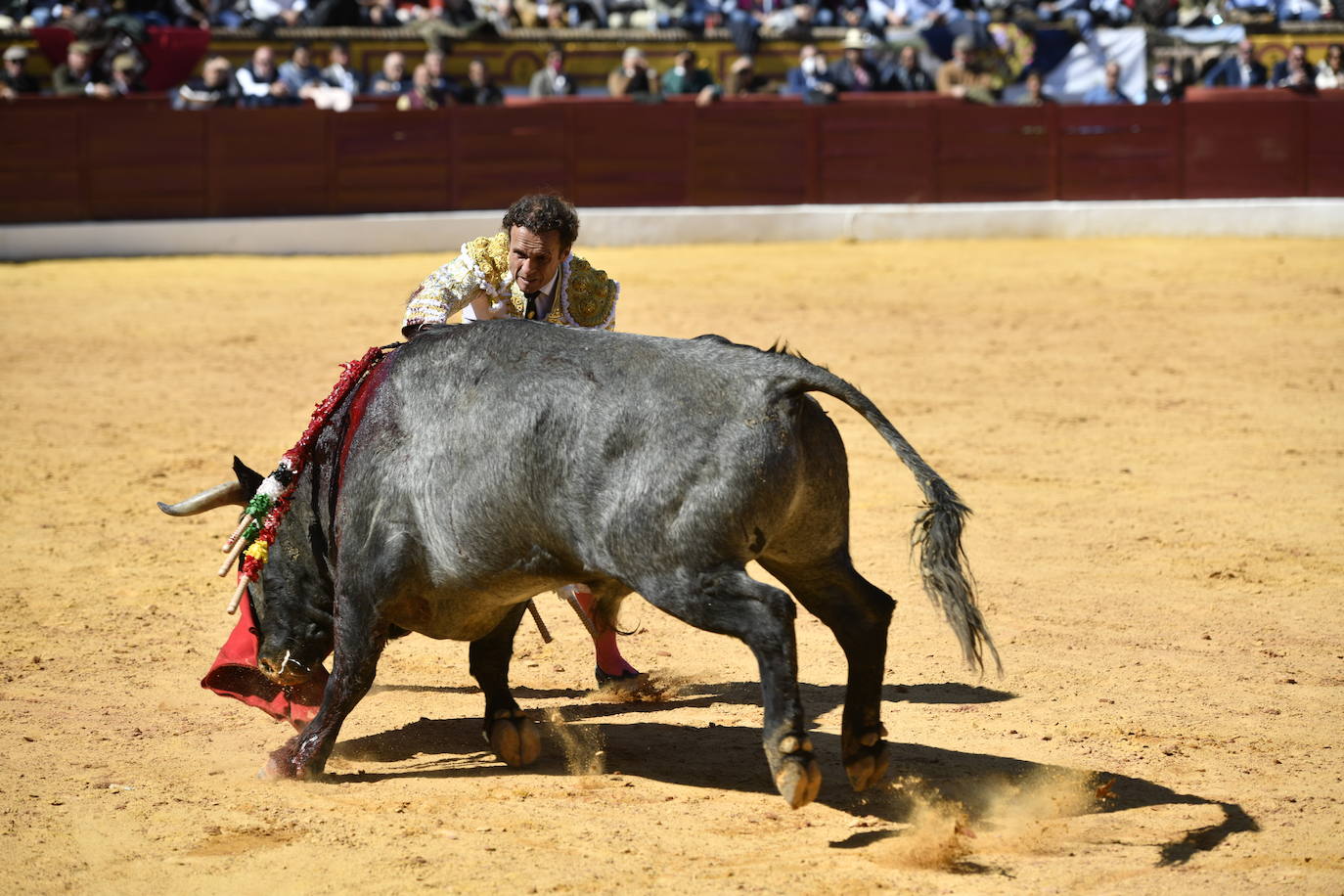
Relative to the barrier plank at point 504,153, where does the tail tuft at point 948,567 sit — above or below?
below

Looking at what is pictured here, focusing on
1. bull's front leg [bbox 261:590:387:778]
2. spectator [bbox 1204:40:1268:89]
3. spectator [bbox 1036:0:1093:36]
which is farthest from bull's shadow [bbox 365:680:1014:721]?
spectator [bbox 1036:0:1093:36]

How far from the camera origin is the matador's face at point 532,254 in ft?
11.9

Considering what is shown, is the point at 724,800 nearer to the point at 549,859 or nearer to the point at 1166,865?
the point at 549,859

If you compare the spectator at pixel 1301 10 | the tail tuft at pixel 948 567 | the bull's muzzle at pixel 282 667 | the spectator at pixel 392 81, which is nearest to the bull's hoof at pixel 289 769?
the bull's muzzle at pixel 282 667

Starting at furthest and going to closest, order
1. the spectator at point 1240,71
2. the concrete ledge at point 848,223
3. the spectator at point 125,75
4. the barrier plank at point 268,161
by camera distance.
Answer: the spectator at point 1240,71 < the concrete ledge at point 848,223 < the barrier plank at point 268,161 < the spectator at point 125,75

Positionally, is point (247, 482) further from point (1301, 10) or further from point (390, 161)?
point (1301, 10)

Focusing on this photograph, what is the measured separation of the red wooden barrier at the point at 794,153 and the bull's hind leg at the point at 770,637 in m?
10.8

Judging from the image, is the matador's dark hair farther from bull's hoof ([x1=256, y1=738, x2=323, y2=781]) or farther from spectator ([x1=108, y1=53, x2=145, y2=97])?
spectator ([x1=108, y1=53, x2=145, y2=97])

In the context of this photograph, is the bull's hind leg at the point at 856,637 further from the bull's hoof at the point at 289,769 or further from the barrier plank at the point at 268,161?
the barrier plank at the point at 268,161

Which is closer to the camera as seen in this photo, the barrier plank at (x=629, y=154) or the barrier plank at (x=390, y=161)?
the barrier plank at (x=390, y=161)

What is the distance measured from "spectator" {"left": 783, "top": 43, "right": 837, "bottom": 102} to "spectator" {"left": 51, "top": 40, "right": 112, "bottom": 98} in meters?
5.91

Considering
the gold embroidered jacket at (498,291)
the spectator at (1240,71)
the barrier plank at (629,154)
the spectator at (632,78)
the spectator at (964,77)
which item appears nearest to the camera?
the gold embroidered jacket at (498,291)

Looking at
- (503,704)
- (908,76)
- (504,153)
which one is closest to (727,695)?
(503,704)

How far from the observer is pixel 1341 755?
3443 mm
